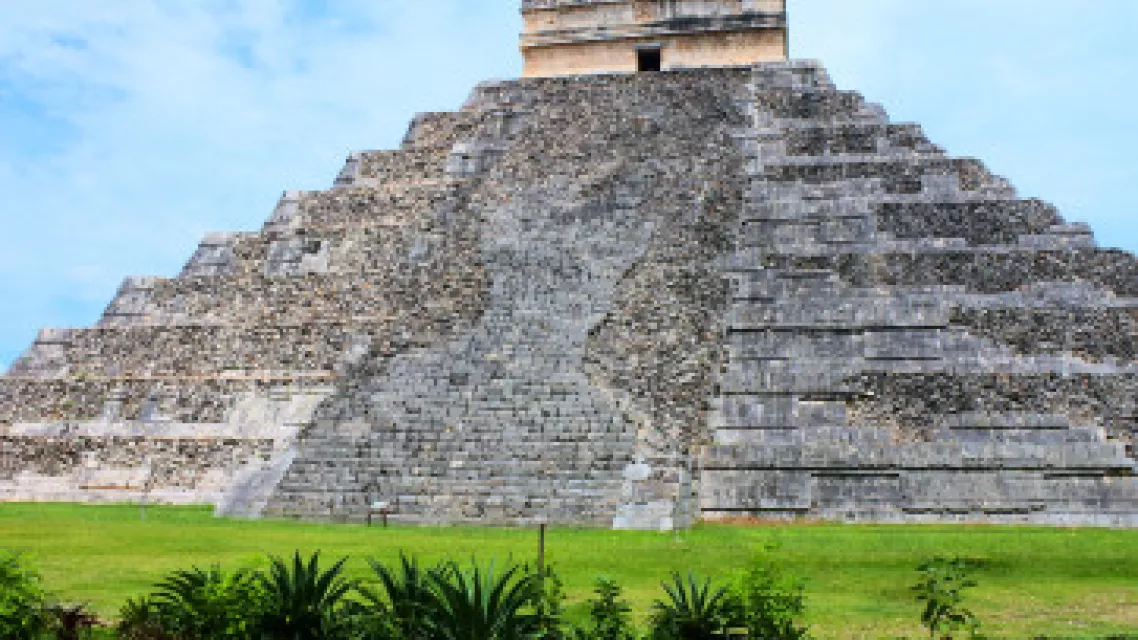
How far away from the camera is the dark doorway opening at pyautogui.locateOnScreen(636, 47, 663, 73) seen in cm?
2720

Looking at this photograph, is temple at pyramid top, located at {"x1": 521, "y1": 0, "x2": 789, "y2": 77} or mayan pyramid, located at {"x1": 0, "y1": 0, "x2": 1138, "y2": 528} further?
temple at pyramid top, located at {"x1": 521, "y1": 0, "x2": 789, "y2": 77}

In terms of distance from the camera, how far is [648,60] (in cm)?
2766

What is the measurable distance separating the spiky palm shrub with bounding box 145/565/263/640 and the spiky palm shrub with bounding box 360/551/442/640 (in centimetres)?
61

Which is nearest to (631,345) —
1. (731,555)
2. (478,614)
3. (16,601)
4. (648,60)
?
(731,555)

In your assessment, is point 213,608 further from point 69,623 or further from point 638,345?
point 638,345

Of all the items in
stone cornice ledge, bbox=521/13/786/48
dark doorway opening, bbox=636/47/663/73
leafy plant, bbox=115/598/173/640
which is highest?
stone cornice ledge, bbox=521/13/786/48

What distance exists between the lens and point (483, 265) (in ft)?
62.5

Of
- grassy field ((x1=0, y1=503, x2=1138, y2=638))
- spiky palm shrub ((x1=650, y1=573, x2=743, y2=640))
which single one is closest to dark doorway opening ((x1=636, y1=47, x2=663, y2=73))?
grassy field ((x1=0, y1=503, x2=1138, y2=638))

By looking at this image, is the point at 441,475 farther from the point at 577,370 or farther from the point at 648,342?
the point at 648,342

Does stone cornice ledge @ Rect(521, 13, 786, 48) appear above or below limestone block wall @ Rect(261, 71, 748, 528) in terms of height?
above

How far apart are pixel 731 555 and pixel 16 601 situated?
6410 mm

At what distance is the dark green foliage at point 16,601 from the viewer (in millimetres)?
5941

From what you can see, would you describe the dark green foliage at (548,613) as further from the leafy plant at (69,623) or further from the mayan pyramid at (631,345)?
the mayan pyramid at (631,345)

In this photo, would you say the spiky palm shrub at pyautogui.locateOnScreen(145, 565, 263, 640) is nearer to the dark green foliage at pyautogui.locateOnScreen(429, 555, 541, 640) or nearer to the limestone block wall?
the dark green foliage at pyautogui.locateOnScreen(429, 555, 541, 640)
